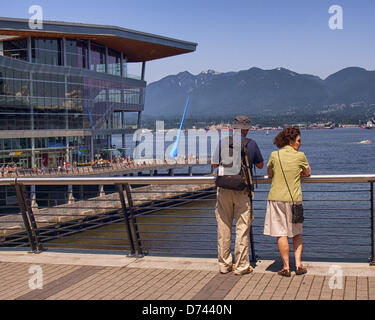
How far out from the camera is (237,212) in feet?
23.2

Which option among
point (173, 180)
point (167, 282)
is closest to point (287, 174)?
point (173, 180)

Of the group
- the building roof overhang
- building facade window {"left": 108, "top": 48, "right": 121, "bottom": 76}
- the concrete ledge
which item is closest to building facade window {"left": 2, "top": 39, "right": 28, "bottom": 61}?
the building roof overhang

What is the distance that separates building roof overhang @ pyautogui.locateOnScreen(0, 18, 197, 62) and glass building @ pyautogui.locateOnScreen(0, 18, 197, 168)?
97 millimetres

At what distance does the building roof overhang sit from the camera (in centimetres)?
5353

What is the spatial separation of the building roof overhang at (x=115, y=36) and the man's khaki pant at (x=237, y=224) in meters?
50.3

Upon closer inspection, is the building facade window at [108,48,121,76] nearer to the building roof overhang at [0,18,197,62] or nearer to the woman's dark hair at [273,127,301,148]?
the building roof overhang at [0,18,197,62]

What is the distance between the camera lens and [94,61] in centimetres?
6512

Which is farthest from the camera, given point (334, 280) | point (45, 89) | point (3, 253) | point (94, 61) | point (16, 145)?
point (94, 61)

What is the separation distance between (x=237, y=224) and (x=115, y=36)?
58.6 m

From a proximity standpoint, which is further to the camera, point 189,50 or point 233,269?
point 189,50

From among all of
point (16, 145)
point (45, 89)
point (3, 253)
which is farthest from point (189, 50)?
point (3, 253)

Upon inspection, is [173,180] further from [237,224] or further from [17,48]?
[17,48]
